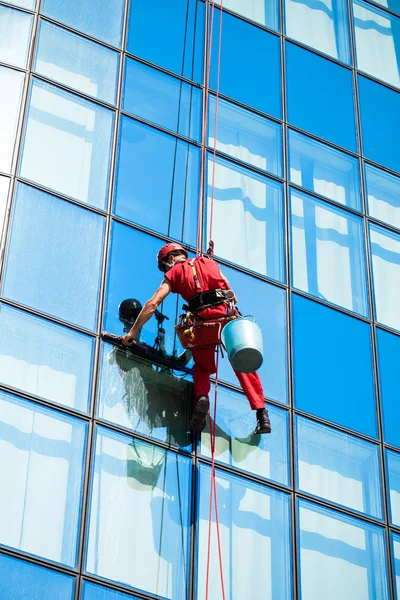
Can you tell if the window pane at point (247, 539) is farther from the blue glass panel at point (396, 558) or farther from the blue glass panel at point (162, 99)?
the blue glass panel at point (162, 99)

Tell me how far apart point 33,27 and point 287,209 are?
366 cm

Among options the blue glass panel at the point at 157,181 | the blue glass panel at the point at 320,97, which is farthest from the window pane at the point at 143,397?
the blue glass panel at the point at 320,97

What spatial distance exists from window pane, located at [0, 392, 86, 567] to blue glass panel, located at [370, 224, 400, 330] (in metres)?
4.77

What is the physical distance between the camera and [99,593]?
38.8 ft

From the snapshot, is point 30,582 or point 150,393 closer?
point 30,582

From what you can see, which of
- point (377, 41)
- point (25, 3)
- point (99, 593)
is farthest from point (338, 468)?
point (377, 41)

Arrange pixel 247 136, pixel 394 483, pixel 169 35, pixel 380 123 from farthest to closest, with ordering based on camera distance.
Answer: pixel 380 123 → pixel 169 35 → pixel 247 136 → pixel 394 483

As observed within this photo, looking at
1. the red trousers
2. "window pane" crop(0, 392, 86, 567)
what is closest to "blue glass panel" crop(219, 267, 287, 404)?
the red trousers

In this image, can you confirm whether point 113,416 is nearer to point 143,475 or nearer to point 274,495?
point 143,475

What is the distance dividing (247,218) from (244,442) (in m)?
3.08

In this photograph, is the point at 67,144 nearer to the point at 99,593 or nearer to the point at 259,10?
the point at 259,10

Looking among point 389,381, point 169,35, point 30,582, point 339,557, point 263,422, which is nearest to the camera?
point 30,582

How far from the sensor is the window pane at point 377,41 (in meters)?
18.6

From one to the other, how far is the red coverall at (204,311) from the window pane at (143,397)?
0.32 m
